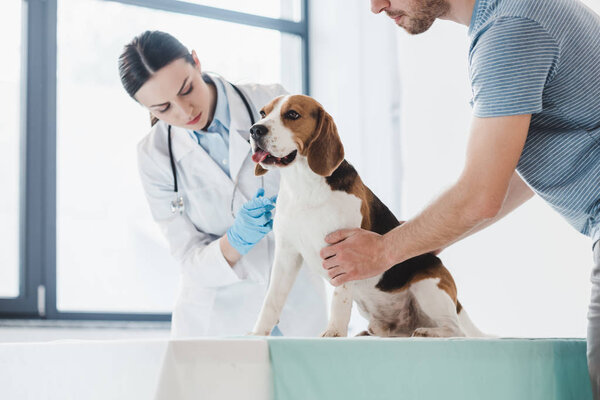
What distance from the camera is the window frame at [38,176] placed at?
2832 millimetres

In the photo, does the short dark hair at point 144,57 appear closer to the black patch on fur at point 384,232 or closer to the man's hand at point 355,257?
the black patch on fur at point 384,232

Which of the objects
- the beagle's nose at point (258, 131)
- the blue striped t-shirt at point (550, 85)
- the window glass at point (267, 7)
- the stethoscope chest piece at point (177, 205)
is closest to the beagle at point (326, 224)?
the beagle's nose at point (258, 131)

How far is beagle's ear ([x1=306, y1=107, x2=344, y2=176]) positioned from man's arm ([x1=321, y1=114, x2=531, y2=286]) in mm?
128

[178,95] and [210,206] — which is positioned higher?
[178,95]

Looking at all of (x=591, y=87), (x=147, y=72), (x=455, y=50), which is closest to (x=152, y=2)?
(x=455, y=50)

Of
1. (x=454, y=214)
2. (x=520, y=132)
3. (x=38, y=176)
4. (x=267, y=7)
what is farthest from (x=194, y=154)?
(x=267, y=7)

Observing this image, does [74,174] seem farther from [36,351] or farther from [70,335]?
[36,351]

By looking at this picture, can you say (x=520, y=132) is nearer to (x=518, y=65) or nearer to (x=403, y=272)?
(x=518, y=65)

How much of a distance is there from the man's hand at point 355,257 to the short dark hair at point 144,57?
773mm

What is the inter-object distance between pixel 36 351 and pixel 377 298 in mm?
644

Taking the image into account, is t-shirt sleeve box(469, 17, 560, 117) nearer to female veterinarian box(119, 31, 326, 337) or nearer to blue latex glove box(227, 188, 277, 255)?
blue latex glove box(227, 188, 277, 255)

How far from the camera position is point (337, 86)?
11.0ft

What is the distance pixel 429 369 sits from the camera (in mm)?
958

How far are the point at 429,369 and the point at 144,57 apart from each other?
3.62 ft
